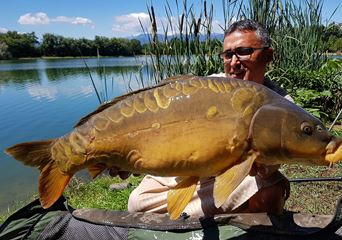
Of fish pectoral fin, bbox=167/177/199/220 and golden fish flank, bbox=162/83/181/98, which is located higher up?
golden fish flank, bbox=162/83/181/98

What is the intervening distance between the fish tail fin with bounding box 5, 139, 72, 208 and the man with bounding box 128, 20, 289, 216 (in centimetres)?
88

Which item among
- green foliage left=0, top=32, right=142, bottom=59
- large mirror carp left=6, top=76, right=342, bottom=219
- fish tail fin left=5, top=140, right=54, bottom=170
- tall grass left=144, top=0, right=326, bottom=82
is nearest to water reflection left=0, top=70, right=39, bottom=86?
tall grass left=144, top=0, right=326, bottom=82

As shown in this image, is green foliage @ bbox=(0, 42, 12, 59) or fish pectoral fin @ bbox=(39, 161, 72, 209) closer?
fish pectoral fin @ bbox=(39, 161, 72, 209)

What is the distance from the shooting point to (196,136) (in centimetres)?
147

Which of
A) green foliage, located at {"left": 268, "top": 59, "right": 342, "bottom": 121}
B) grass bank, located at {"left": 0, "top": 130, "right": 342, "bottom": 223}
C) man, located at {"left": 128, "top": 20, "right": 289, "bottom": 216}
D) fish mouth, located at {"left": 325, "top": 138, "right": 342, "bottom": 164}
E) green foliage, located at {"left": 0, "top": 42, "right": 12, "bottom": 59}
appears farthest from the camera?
green foliage, located at {"left": 0, "top": 42, "right": 12, "bottom": 59}

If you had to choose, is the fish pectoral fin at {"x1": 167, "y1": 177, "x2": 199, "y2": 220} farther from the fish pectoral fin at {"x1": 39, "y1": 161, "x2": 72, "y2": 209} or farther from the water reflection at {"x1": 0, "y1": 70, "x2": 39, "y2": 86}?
the water reflection at {"x1": 0, "y1": 70, "x2": 39, "y2": 86}

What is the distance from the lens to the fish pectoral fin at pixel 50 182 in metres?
1.64

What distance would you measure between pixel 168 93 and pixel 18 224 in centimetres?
129

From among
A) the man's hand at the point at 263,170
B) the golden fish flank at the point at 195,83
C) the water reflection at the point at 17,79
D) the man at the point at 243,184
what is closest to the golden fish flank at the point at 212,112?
the golden fish flank at the point at 195,83

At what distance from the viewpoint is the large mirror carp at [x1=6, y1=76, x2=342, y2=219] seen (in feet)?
4.82

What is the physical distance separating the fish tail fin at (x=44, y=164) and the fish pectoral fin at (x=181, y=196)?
0.41 meters

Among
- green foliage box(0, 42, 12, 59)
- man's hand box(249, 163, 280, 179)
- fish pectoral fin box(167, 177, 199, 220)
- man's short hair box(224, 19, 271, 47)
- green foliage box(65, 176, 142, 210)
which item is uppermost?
man's short hair box(224, 19, 271, 47)

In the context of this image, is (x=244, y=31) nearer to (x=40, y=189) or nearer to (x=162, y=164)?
(x=162, y=164)

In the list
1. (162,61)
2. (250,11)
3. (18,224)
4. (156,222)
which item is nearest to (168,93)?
(156,222)
